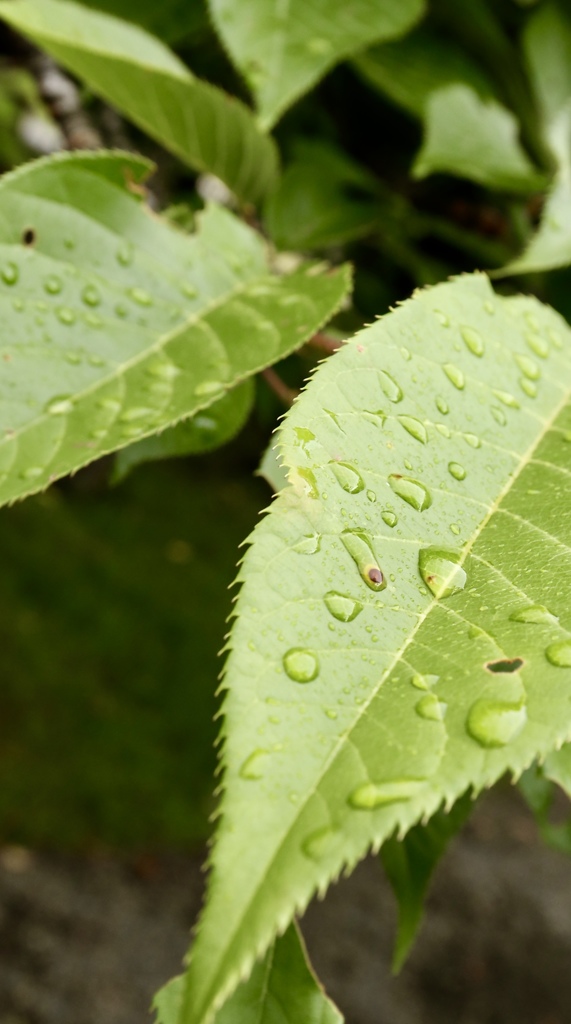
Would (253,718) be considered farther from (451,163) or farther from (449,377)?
(451,163)

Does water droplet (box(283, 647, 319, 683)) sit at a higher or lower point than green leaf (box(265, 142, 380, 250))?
higher

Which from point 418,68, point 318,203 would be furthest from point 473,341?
point 418,68

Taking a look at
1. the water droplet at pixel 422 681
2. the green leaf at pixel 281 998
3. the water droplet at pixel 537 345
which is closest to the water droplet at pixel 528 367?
the water droplet at pixel 537 345

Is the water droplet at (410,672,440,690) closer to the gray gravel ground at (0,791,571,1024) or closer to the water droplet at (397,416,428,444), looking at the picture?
the water droplet at (397,416,428,444)

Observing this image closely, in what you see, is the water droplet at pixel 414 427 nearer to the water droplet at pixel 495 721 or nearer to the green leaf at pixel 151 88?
the water droplet at pixel 495 721

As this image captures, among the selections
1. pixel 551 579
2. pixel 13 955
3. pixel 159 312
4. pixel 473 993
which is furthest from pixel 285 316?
pixel 473 993

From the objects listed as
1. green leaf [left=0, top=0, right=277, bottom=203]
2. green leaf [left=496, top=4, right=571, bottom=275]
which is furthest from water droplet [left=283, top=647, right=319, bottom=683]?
green leaf [left=496, top=4, right=571, bottom=275]

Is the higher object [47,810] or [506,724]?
[506,724]
